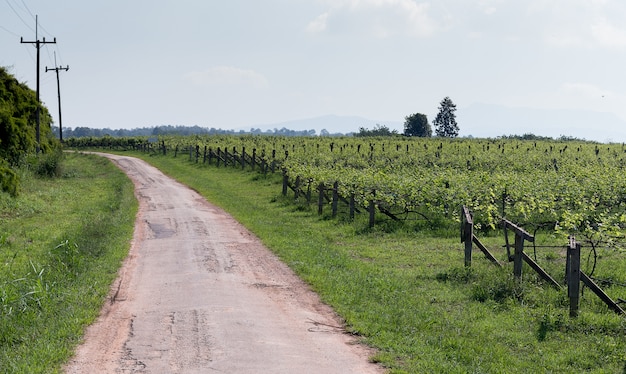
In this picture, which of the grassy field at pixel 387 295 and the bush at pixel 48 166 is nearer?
the grassy field at pixel 387 295

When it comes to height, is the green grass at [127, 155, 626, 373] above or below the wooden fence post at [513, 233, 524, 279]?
below

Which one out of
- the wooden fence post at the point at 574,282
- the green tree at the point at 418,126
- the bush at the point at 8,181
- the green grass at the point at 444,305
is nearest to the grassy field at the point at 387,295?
the green grass at the point at 444,305

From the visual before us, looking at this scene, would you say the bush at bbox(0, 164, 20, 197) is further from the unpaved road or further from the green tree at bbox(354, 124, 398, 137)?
the green tree at bbox(354, 124, 398, 137)

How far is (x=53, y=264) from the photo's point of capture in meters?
15.1

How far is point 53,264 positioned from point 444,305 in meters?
9.66

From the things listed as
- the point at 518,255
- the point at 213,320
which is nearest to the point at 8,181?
the point at 213,320

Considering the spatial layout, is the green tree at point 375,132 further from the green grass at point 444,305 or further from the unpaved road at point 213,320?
the unpaved road at point 213,320

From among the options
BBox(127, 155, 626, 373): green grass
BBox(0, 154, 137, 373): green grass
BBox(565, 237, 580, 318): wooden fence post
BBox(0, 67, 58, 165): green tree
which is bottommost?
→ BBox(0, 154, 137, 373): green grass

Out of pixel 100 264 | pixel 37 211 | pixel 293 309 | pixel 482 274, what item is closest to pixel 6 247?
pixel 100 264

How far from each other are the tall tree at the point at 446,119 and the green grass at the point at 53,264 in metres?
117

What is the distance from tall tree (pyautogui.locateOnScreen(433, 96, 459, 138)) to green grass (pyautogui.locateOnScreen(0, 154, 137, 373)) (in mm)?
117461

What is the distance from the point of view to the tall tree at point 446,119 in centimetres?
14200

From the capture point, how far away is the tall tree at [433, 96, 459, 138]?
142m

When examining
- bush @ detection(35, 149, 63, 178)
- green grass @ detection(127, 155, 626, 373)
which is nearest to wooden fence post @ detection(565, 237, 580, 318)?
green grass @ detection(127, 155, 626, 373)
